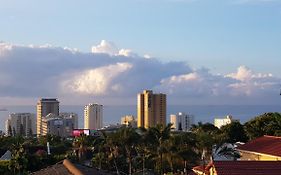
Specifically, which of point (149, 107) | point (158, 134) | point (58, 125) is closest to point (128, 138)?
point (158, 134)

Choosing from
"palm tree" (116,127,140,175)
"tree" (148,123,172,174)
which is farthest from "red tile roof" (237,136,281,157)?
"palm tree" (116,127,140,175)

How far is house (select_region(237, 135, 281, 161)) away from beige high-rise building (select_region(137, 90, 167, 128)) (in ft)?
340

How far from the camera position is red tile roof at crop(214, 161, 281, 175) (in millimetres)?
28422

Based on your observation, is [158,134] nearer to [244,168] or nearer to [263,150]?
[263,150]

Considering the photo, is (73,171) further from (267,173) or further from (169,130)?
(169,130)

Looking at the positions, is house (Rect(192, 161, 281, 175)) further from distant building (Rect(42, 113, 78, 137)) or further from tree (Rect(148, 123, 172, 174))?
distant building (Rect(42, 113, 78, 137))

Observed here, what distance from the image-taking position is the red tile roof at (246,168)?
2842 centimetres

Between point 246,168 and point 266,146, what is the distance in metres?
17.9

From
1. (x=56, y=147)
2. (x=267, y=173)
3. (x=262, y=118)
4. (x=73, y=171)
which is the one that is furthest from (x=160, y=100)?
(x=73, y=171)

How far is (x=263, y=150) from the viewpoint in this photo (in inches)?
1793

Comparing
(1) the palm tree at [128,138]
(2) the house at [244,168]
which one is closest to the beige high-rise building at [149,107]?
(1) the palm tree at [128,138]

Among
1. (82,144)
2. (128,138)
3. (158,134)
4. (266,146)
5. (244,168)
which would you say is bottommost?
(82,144)

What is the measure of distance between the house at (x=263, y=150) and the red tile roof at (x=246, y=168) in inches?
495

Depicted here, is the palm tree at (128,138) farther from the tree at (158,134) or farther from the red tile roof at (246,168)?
the red tile roof at (246,168)
